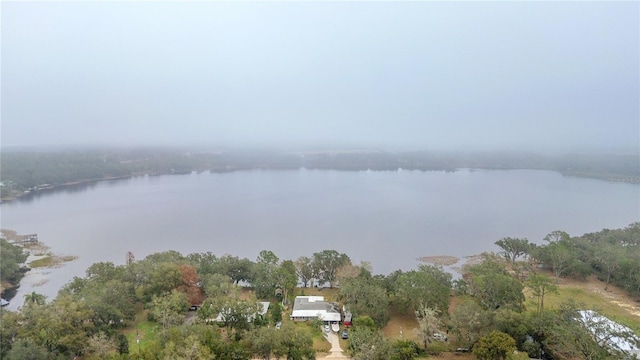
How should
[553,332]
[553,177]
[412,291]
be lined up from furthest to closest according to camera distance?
1. [553,177]
2. [412,291]
3. [553,332]

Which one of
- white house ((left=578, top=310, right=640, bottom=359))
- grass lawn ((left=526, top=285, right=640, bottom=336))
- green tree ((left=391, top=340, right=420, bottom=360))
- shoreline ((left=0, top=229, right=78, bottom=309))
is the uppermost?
white house ((left=578, top=310, right=640, bottom=359))

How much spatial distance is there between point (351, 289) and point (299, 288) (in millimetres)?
4819

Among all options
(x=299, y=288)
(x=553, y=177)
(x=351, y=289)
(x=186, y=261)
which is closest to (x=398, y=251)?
(x=299, y=288)

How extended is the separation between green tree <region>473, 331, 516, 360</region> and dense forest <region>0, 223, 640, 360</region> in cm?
3

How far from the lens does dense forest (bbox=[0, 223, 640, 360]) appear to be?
1154 cm

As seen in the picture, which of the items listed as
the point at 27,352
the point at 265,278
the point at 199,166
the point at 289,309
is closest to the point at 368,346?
the point at 289,309

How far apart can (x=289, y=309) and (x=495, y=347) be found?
8.86m

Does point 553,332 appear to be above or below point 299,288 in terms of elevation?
above

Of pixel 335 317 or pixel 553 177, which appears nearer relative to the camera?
pixel 335 317

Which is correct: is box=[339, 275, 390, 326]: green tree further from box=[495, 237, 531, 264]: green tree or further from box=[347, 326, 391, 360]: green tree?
box=[495, 237, 531, 264]: green tree

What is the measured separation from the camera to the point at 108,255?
26562 millimetres

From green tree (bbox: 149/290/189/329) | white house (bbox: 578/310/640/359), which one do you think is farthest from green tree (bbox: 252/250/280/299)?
white house (bbox: 578/310/640/359)

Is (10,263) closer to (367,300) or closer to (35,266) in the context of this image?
(35,266)

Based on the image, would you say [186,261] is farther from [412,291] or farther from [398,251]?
[398,251]
